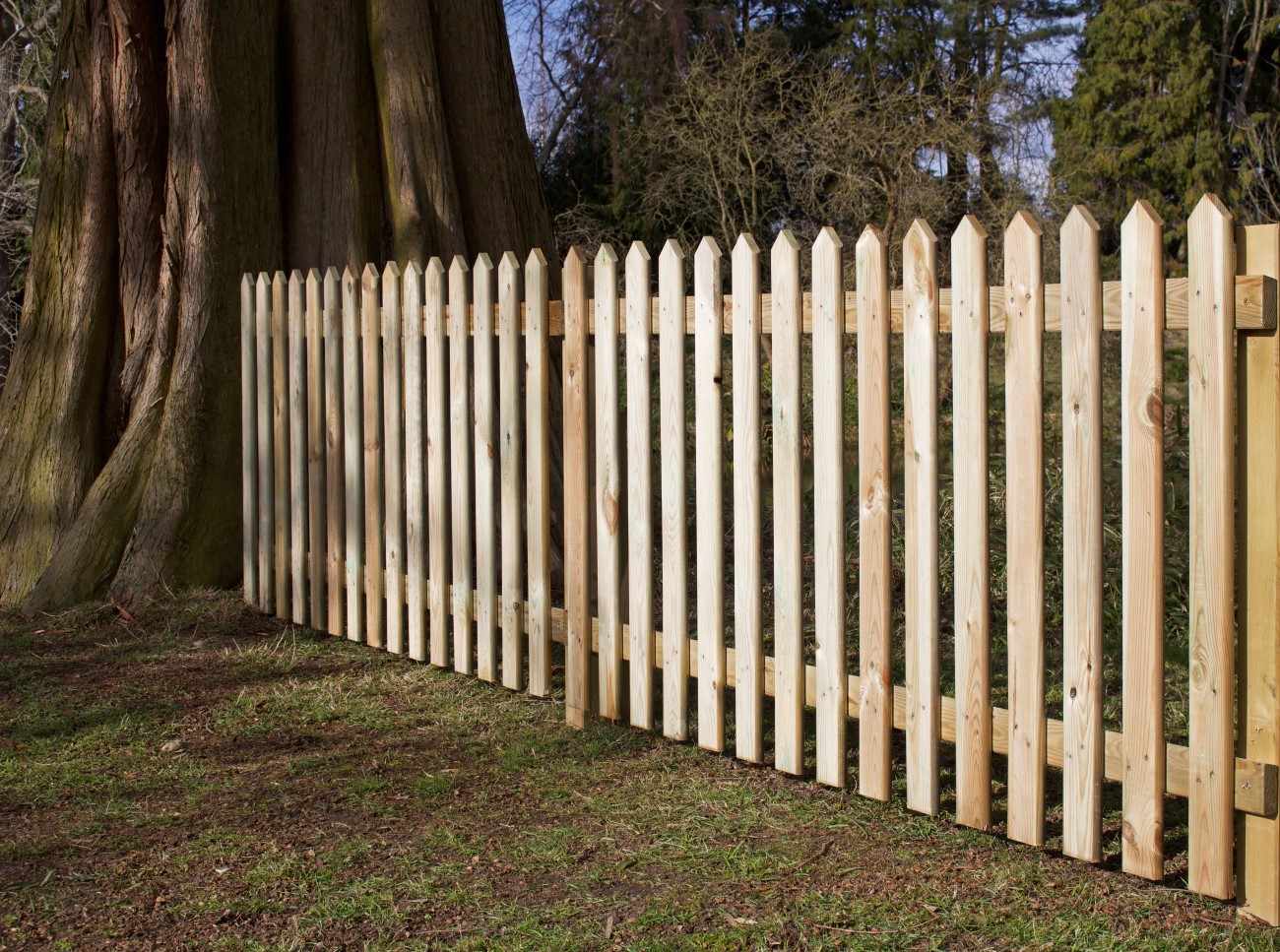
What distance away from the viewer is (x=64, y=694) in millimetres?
5621

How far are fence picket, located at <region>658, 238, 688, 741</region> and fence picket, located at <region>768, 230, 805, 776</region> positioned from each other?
42 centimetres

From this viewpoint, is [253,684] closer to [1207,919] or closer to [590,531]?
[590,531]

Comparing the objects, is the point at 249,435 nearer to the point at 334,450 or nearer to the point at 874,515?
the point at 334,450

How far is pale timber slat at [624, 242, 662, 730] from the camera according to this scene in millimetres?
4617

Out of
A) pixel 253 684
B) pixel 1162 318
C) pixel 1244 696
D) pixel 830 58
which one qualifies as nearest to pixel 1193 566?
pixel 1244 696

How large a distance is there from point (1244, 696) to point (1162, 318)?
0.91 meters

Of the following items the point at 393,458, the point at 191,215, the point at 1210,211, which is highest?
the point at 191,215

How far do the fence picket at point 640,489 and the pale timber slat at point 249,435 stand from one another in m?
3.02

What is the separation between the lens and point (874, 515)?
3906 millimetres

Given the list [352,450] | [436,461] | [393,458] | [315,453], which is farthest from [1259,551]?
[315,453]

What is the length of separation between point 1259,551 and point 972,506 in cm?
75

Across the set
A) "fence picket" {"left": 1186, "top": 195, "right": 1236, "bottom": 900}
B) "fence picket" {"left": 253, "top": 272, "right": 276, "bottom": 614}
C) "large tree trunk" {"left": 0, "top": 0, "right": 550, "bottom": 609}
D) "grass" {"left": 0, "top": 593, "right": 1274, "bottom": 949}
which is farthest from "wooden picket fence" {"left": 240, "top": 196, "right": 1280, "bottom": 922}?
"large tree trunk" {"left": 0, "top": 0, "right": 550, "bottom": 609}

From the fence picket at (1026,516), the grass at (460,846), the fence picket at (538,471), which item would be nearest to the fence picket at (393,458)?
the grass at (460,846)

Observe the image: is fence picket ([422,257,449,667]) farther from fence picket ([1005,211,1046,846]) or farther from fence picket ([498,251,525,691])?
fence picket ([1005,211,1046,846])
